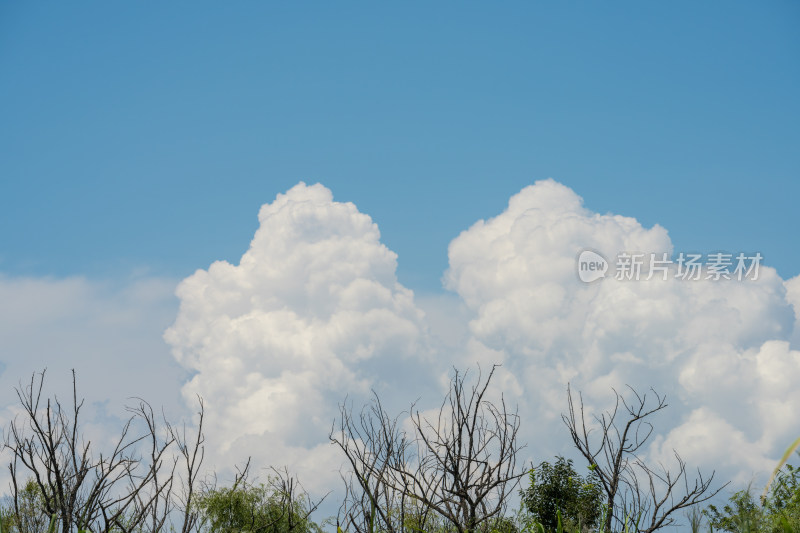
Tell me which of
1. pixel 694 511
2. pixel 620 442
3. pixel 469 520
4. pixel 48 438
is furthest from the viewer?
pixel 620 442

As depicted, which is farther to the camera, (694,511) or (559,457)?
(559,457)

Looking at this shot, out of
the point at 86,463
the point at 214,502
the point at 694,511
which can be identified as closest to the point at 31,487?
the point at 214,502

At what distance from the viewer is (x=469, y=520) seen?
10.9m

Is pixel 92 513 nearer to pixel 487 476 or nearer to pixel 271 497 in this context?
pixel 487 476

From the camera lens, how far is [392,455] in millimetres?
13797

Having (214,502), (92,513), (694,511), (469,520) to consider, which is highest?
(214,502)

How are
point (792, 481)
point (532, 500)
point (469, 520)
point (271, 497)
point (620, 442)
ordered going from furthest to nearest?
point (271, 497) → point (792, 481) → point (532, 500) → point (620, 442) → point (469, 520)

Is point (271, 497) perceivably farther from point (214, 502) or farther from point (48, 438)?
point (48, 438)

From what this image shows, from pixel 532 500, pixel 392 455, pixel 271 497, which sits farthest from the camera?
pixel 271 497

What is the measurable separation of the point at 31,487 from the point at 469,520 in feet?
76.2

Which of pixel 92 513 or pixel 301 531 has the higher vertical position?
pixel 301 531

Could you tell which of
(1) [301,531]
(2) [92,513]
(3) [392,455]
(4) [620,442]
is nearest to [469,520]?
(3) [392,455]

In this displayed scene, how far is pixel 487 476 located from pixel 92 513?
7242 millimetres

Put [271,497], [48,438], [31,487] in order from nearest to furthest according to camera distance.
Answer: [48,438] < [31,487] < [271,497]
